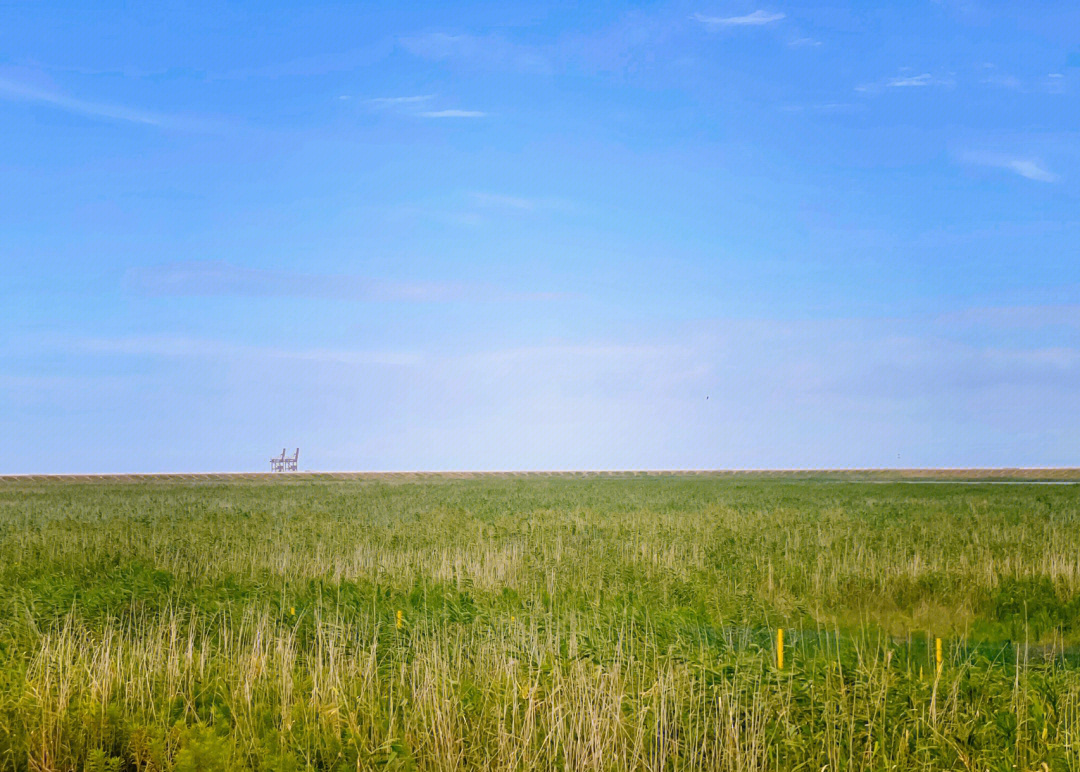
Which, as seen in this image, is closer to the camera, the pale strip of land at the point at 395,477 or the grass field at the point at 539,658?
the grass field at the point at 539,658

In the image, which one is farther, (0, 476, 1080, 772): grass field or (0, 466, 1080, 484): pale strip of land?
(0, 466, 1080, 484): pale strip of land

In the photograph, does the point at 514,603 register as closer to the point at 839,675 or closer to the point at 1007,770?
the point at 839,675

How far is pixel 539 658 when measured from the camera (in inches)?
332

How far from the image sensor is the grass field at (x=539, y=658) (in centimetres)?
701

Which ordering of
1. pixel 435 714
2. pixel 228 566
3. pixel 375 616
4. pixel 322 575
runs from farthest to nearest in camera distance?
1. pixel 228 566
2. pixel 322 575
3. pixel 375 616
4. pixel 435 714

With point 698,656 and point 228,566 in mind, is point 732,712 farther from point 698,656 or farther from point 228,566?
point 228,566

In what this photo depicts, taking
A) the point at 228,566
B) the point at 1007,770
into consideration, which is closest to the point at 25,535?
the point at 228,566

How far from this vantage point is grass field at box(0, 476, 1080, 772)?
7008 millimetres

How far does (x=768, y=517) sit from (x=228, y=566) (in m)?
16.2

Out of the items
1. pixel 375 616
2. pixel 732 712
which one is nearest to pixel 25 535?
pixel 375 616

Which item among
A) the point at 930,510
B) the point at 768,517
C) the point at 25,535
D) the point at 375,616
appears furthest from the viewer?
the point at 930,510

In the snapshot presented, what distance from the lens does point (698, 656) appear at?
8414mm

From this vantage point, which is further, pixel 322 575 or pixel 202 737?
pixel 322 575

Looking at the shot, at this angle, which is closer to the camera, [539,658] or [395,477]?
[539,658]
